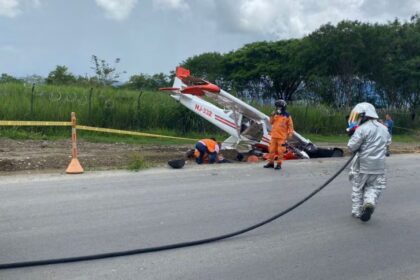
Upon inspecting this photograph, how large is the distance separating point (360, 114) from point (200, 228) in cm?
296

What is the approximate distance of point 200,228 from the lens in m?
6.93

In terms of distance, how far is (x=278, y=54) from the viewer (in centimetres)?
4931

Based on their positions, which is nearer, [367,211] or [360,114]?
[367,211]

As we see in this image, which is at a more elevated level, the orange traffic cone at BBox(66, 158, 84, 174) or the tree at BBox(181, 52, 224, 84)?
the tree at BBox(181, 52, 224, 84)

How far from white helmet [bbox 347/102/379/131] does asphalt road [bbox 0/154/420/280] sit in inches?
56.7

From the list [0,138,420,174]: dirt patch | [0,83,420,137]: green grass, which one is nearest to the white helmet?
[0,138,420,174]: dirt patch

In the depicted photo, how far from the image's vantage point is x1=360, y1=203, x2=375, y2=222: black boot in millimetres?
7441

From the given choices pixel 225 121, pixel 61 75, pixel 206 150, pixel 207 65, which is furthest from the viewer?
pixel 207 65

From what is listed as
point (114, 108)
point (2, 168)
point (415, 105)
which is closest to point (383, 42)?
point (415, 105)

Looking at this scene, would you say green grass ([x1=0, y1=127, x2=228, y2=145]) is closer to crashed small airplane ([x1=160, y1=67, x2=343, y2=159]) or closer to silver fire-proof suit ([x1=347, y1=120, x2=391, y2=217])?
crashed small airplane ([x1=160, y1=67, x2=343, y2=159])

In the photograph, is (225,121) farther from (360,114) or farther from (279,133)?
(360,114)

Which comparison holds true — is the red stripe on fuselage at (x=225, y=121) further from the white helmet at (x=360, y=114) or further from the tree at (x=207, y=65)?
the tree at (x=207, y=65)

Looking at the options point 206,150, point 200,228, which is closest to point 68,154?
point 206,150

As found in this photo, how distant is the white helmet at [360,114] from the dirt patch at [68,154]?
6567mm
